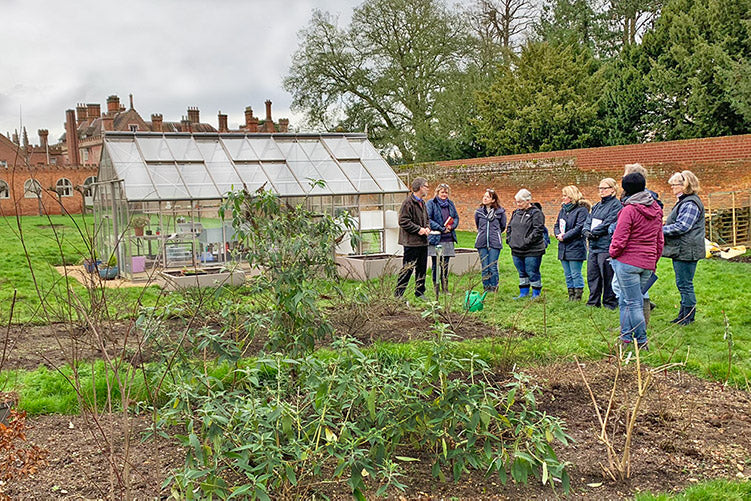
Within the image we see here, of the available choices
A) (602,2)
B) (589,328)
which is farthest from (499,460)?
(602,2)

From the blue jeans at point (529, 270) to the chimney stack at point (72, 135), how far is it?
47.5 metres

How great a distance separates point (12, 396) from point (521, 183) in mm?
16928

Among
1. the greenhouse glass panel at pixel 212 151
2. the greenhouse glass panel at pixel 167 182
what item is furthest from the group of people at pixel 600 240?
the greenhouse glass panel at pixel 212 151

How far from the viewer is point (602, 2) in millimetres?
27625

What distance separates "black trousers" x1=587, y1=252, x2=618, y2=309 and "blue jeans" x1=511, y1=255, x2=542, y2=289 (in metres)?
0.80

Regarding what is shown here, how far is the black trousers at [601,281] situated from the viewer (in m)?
8.12

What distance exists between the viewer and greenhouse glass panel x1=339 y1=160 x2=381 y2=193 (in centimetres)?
1408

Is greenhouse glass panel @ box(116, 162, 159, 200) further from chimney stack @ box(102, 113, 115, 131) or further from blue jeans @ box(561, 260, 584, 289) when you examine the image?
chimney stack @ box(102, 113, 115, 131)

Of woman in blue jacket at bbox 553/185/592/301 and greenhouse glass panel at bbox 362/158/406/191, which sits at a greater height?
greenhouse glass panel at bbox 362/158/406/191

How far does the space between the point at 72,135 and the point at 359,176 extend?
43.2 meters

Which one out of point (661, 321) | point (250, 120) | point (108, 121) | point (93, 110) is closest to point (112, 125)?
point (108, 121)

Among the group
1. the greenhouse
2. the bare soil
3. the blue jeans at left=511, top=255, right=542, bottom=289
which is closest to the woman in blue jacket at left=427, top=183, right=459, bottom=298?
the blue jeans at left=511, top=255, right=542, bottom=289

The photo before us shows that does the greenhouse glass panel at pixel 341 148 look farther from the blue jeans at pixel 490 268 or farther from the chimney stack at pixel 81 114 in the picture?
the chimney stack at pixel 81 114

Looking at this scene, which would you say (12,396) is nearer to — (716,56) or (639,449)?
(639,449)
